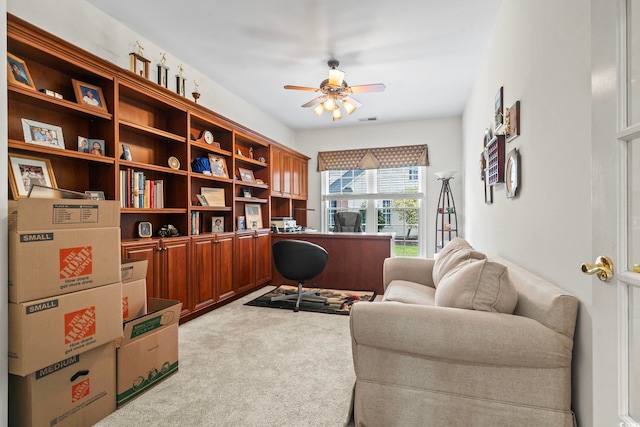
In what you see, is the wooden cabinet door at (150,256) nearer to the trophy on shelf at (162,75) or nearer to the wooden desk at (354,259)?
the trophy on shelf at (162,75)

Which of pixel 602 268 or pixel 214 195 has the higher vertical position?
pixel 214 195

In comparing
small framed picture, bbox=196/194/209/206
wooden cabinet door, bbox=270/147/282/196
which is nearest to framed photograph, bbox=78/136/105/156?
small framed picture, bbox=196/194/209/206

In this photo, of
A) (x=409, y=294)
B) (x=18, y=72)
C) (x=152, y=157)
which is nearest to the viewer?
(x=18, y=72)

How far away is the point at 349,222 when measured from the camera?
5.39 meters

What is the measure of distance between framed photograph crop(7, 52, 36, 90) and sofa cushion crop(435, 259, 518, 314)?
273 cm

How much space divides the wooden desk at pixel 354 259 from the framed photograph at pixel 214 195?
1331mm

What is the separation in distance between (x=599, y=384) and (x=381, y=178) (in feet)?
17.2

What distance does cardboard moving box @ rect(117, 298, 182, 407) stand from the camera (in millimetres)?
1792

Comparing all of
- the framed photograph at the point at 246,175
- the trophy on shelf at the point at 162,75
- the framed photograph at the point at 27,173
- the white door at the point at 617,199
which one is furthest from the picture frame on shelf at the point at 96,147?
the white door at the point at 617,199

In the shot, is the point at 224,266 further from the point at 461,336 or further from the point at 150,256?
the point at 461,336

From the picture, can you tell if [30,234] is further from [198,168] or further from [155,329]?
[198,168]

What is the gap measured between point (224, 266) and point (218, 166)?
3.91 ft

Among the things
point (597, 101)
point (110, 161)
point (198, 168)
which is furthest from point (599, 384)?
point (198, 168)

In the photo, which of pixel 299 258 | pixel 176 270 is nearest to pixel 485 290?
pixel 299 258
